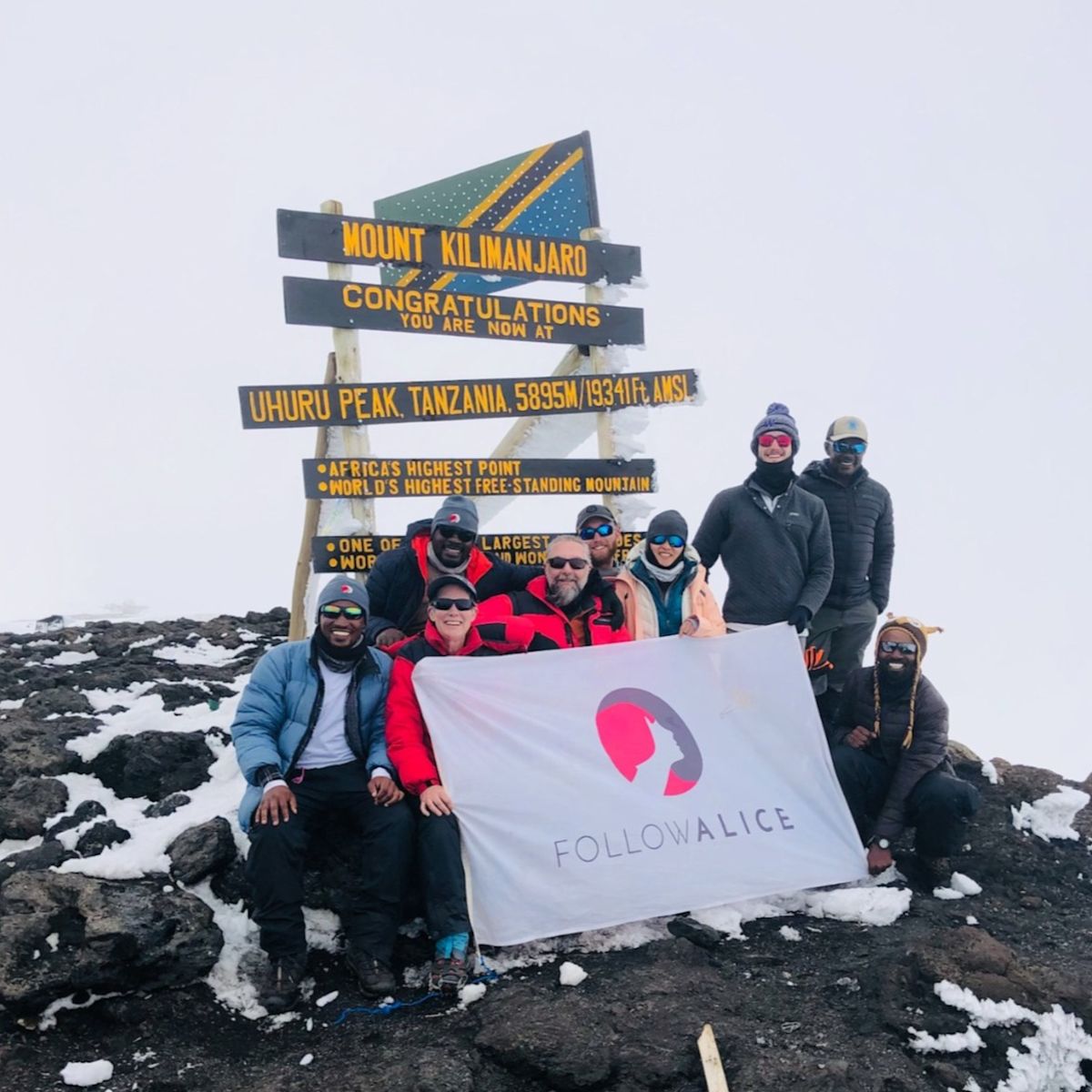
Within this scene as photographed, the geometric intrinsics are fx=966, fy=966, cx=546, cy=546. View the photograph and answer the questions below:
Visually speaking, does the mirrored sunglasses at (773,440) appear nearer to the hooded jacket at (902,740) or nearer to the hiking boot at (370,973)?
the hooded jacket at (902,740)

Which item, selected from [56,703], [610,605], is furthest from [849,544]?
[56,703]

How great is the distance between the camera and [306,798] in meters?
5.07

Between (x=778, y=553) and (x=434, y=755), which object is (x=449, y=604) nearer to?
(x=434, y=755)

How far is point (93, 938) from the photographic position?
453 cm

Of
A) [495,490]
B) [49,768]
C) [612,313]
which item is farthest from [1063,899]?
[49,768]

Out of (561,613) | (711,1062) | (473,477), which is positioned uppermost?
(473,477)

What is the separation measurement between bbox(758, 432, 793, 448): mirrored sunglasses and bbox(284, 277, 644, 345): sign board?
9.17ft

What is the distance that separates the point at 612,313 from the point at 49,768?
19.8 feet

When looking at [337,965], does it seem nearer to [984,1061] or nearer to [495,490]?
[984,1061]

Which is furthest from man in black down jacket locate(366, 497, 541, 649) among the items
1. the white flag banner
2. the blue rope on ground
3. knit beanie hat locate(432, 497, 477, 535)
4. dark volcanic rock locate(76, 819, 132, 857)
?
the blue rope on ground

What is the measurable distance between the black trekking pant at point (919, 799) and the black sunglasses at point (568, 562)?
215 cm

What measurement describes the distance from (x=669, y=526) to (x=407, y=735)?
Answer: 7.01ft

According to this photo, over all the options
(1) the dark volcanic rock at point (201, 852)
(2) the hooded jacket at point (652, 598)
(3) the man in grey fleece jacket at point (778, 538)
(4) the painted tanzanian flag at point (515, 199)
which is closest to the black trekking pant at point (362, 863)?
(1) the dark volcanic rock at point (201, 852)

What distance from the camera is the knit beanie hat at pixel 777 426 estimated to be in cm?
676
